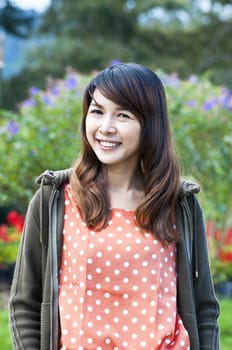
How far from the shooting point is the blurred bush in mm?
6156

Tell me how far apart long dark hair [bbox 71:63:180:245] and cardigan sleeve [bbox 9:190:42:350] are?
0.52 ft

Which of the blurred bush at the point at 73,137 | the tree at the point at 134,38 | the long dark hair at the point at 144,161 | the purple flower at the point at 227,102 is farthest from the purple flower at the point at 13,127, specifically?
the tree at the point at 134,38

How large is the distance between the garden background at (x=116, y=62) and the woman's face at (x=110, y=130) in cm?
300

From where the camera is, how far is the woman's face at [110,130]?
6.70ft

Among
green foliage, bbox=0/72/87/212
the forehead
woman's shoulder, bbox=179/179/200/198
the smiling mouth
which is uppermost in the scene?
green foliage, bbox=0/72/87/212

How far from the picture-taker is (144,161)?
2182mm

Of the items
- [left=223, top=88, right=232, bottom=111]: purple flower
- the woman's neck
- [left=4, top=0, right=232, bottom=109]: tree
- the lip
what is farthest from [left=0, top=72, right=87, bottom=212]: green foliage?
[left=4, top=0, right=232, bottom=109]: tree

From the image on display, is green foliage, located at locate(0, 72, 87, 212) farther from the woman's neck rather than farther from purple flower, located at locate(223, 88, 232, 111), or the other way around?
the woman's neck

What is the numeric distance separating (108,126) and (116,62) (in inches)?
120

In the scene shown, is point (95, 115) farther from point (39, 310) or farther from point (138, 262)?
point (39, 310)

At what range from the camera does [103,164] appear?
2178 mm

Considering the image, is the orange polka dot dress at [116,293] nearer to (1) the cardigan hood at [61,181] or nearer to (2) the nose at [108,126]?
(1) the cardigan hood at [61,181]

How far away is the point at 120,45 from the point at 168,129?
14450 mm

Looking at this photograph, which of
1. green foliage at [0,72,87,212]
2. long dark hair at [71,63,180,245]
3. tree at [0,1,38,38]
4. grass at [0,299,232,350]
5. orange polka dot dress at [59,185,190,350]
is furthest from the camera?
tree at [0,1,38,38]
